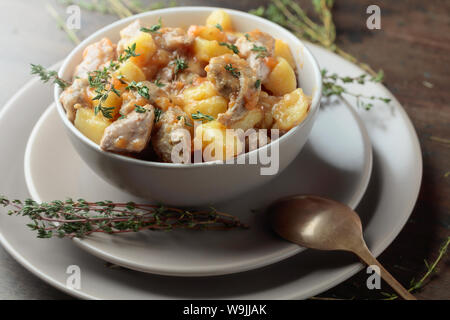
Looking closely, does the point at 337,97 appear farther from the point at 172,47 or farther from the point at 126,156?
the point at 126,156

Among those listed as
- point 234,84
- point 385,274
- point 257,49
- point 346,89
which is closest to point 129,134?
point 234,84

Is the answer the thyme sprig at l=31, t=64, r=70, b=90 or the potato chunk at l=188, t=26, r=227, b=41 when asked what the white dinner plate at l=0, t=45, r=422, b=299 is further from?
the potato chunk at l=188, t=26, r=227, b=41

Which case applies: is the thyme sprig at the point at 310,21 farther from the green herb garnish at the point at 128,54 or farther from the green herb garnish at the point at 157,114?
the green herb garnish at the point at 157,114

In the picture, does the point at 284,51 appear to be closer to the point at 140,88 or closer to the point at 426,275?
the point at 140,88

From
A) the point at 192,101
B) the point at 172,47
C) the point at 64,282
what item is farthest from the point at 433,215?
the point at 64,282

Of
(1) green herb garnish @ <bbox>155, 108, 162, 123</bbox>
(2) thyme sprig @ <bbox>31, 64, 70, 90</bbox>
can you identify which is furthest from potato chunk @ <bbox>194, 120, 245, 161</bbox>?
(2) thyme sprig @ <bbox>31, 64, 70, 90</bbox>

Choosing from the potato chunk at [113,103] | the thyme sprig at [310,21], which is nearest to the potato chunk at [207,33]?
the potato chunk at [113,103]
